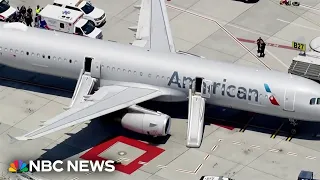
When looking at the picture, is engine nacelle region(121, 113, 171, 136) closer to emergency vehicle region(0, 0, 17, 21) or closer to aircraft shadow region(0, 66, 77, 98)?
aircraft shadow region(0, 66, 77, 98)

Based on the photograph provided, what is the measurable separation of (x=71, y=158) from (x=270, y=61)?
76.6ft

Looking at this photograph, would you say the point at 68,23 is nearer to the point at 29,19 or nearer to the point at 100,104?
the point at 29,19

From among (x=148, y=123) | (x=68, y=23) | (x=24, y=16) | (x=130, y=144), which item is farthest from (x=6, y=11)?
(x=148, y=123)

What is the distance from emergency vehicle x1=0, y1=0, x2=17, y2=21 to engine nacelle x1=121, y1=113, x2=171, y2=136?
21698mm

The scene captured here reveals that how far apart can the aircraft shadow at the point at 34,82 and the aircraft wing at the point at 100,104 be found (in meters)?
6.13

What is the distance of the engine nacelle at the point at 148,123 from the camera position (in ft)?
268

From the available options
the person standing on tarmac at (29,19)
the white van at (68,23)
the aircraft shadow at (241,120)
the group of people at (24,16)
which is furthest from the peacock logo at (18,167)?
the group of people at (24,16)

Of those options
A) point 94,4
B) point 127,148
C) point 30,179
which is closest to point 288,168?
point 127,148

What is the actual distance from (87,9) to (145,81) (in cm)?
1683

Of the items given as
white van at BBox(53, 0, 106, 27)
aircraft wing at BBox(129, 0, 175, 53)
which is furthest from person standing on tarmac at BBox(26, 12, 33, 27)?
aircraft wing at BBox(129, 0, 175, 53)

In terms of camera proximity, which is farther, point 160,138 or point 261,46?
point 261,46

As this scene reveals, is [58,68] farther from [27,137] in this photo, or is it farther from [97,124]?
[27,137]

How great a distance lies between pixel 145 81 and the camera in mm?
85062

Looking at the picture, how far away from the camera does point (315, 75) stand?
87250 mm
